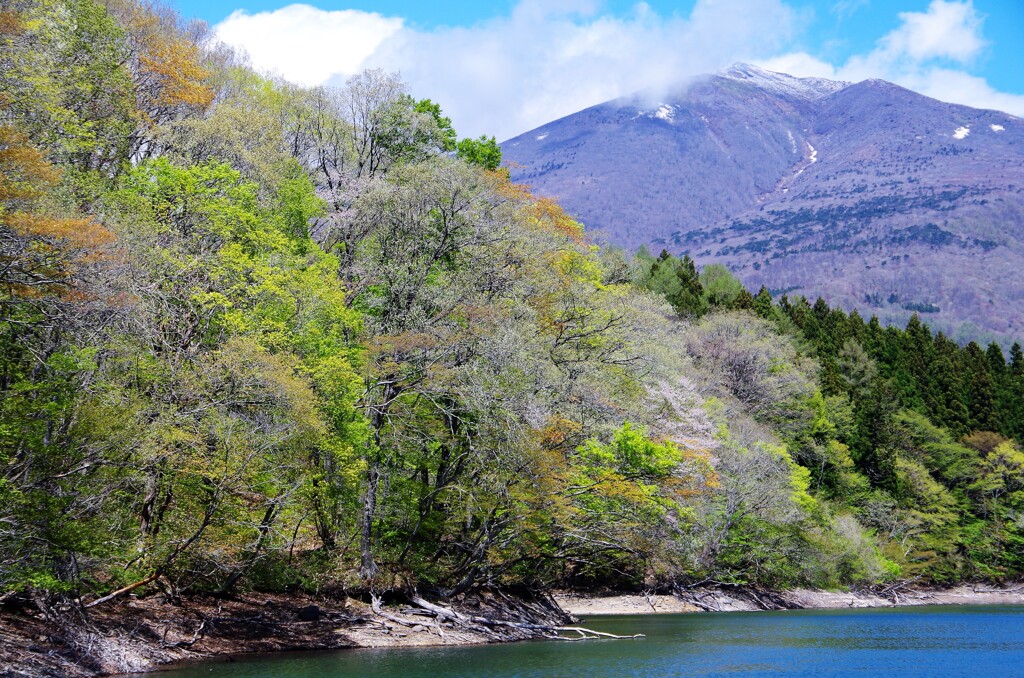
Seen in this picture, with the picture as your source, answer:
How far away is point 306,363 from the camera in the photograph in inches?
1326

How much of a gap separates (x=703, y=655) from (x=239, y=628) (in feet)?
56.1

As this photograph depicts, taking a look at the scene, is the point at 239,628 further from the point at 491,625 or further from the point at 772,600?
the point at 772,600

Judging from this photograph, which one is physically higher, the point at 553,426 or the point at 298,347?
the point at 298,347

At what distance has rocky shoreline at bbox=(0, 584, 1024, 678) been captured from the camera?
85.3 ft

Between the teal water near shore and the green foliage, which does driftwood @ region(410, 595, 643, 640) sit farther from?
the green foliage

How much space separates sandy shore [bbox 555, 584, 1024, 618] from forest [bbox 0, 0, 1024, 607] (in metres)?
1.41

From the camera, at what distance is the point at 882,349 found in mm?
98375

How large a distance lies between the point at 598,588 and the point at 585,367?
63.0 feet

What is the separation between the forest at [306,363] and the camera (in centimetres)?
2489

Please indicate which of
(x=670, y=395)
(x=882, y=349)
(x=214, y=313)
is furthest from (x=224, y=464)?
(x=882, y=349)

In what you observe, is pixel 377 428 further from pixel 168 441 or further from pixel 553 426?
pixel 168 441

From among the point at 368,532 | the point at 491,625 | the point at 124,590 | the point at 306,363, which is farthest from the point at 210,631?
the point at 491,625

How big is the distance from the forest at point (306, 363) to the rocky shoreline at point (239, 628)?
0.84 m

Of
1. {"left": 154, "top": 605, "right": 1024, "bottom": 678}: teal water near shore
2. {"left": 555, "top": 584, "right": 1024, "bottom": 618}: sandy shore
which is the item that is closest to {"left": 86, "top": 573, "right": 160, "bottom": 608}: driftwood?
{"left": 154, "top": 605, "right": 1024, "bottom": 678}: teal water near shore
